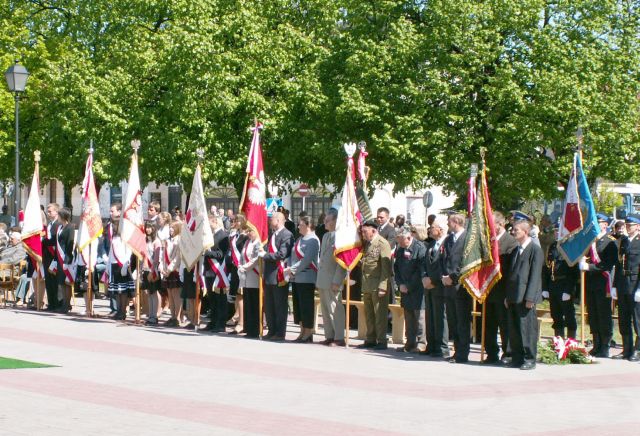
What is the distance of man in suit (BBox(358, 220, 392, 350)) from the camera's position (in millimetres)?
17781

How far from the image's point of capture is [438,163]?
3397cm

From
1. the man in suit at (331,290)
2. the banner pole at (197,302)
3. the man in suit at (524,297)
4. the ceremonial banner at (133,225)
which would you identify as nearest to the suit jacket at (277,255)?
the man in suit at (331,290)

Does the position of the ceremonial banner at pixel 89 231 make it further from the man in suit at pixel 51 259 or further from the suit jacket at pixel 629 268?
the suit jacket at pixel 629 268

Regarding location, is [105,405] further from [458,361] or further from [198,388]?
[458,361]

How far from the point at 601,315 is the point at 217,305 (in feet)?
21.4

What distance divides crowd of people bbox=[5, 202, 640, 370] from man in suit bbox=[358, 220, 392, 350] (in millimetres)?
15

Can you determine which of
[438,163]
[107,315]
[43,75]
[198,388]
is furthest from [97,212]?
[43,75]

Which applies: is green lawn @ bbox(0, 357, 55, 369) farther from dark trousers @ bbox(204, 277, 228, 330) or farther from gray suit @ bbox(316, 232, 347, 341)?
dark trousers @ bbox(204, 277, 228, 330)

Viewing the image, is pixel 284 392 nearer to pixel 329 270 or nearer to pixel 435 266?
pixel 435 266

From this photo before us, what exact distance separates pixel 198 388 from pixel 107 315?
10.4m

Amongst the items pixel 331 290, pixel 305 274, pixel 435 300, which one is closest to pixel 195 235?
pixel 305 274

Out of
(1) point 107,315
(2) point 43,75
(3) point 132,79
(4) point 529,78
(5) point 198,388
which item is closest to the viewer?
(5) point 198,388

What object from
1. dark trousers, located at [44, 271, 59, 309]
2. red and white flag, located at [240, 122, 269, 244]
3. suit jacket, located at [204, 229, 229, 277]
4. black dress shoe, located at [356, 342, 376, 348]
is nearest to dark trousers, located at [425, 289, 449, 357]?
black dress shoe, located at [356, 342, 376, 348]

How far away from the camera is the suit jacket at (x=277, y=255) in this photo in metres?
18.8
